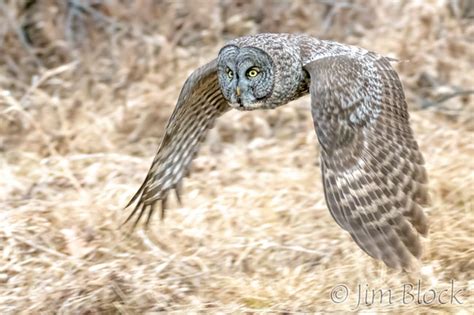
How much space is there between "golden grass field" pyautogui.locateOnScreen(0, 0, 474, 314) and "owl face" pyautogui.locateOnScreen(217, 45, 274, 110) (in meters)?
0.80

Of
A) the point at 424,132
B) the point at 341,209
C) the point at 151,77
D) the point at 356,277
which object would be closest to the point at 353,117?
the point at 341,209

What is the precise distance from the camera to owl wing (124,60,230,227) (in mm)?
5141

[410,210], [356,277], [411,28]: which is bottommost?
[356,277]

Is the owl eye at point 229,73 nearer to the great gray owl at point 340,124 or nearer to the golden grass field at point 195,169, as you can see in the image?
the great gray owl at point 340,124

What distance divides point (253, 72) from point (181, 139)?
22.4 inches

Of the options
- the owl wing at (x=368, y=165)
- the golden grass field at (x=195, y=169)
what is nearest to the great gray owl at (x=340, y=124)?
the owl wing at (x=368, y=165)

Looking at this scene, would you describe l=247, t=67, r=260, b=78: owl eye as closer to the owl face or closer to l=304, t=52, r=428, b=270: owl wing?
the owl face

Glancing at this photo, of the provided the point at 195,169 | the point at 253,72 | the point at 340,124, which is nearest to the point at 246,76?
the point at 253,72

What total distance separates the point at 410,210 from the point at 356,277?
682 mm

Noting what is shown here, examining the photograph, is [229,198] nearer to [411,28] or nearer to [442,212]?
[442,212]

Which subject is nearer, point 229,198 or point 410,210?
point 410,210

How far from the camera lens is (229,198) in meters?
5.95

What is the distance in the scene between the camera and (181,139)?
5.30 metres

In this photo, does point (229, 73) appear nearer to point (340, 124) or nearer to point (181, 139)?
point (181, 139)
